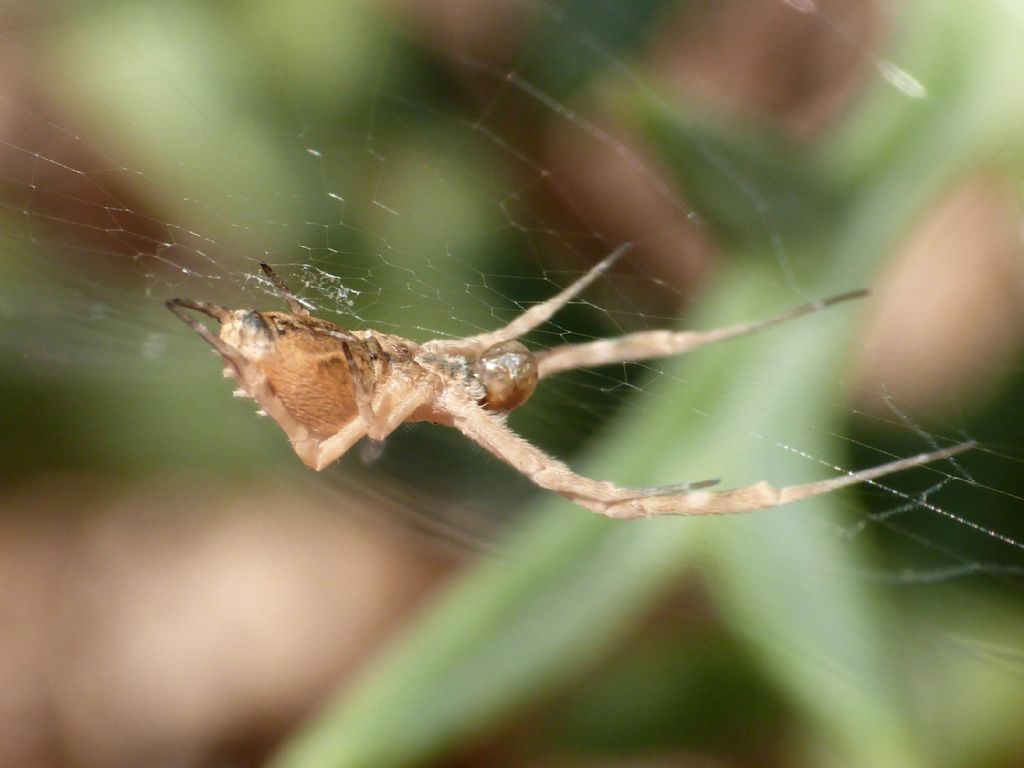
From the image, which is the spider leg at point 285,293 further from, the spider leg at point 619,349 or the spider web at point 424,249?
the spider leg at point 619,349

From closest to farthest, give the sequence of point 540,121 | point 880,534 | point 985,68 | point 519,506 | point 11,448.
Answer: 1. point 985,68
2. point 880,534
3. point 519,506
4. point 540,121
5. point 11,448

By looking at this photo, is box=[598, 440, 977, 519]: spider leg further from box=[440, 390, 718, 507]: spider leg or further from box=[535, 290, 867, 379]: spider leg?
box=[535, 290, 867, 379]: spider leg

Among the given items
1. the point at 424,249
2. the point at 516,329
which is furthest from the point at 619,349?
the point at 424,249

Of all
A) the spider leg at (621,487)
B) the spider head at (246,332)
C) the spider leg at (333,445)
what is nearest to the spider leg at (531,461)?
the spider leg at (621,487)

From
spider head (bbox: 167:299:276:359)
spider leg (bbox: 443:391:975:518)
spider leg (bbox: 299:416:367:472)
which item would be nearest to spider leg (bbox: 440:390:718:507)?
spider leg (bbox: 443:391:975:518)

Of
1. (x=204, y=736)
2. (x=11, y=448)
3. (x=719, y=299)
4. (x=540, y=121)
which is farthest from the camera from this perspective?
(x=204, y=736)

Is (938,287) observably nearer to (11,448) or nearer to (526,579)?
(526,579)

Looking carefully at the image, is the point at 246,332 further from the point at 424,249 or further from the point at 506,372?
the point at 424,249

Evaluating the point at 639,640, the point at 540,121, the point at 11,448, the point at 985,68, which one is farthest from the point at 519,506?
the point at 11,448
